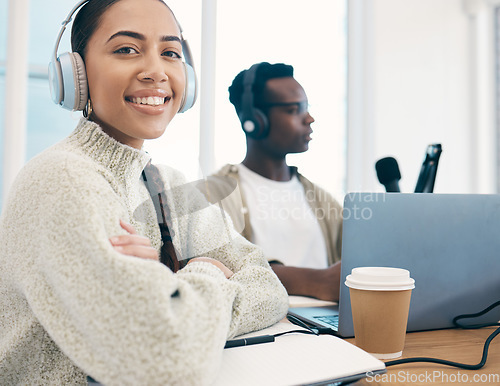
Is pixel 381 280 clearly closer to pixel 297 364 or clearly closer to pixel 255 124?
pixel 297 364

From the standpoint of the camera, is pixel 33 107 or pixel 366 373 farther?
pixel 33 107

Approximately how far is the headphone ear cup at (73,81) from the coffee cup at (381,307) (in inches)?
21.8

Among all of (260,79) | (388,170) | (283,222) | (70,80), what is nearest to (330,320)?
(388,170)

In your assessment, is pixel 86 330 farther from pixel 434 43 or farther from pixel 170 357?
pixel 434 43

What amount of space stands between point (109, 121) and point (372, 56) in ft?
6.74

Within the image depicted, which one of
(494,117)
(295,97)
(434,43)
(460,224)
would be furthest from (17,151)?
(494,117)

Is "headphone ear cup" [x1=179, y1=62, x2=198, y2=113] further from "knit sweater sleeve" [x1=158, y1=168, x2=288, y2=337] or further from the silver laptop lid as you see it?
the silver laptop lid

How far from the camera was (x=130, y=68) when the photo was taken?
77cm

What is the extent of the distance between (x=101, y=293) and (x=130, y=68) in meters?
0.42

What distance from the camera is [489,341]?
0.70 m

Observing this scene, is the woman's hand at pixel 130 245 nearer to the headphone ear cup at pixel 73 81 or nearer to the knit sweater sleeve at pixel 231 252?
the knit sweater sleeve at pixel 231 252

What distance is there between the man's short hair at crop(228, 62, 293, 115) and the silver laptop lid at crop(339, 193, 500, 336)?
1063mm

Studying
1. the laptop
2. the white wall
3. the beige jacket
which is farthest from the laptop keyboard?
the white wall

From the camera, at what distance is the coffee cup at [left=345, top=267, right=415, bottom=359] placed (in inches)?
25.7
